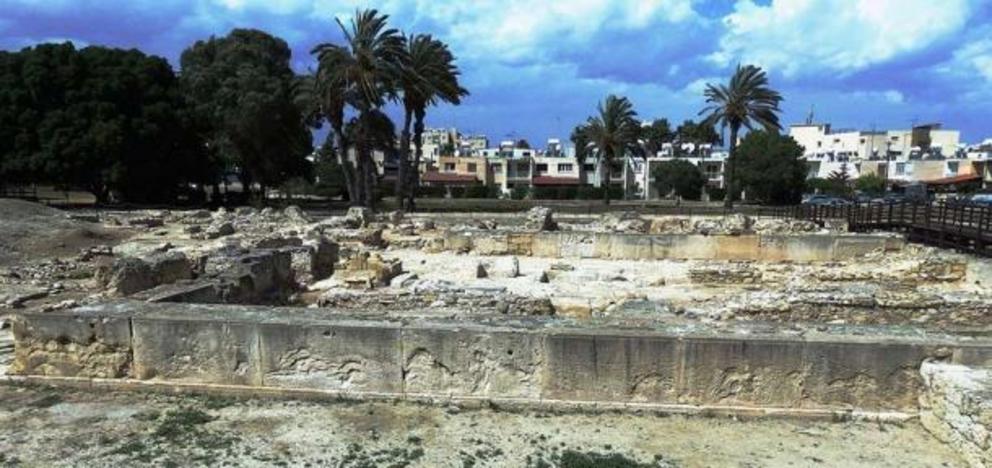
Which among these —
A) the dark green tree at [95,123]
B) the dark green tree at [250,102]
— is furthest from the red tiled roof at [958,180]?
the dark green tree at [95,123]

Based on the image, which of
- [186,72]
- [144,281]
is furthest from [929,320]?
[186,72]

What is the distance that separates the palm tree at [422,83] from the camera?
39531 mm

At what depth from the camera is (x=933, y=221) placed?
74.9 feet

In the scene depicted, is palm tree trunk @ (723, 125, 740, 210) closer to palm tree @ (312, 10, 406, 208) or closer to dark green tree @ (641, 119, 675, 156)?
palm tree @ (312, 10, 406, 208)

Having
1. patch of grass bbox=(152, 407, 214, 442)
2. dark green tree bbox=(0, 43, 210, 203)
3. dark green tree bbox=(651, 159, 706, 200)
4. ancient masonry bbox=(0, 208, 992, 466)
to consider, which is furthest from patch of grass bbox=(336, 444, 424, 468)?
dark green tree bbox=(651, 159, 706, 200)

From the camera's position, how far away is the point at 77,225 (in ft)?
82.2

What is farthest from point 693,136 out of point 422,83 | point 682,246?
point 682,246

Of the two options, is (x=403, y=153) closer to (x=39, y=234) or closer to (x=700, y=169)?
(x=39, y=234)

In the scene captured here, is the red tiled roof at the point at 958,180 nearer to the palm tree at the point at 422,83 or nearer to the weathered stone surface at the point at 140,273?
the palm tree at the point at 422,83

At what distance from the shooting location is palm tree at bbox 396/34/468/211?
39.5 metres

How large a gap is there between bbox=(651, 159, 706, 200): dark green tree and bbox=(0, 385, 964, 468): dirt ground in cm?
6820

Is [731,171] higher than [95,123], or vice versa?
[95,123]

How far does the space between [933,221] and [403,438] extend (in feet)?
74.2

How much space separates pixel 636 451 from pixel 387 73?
34951mm
